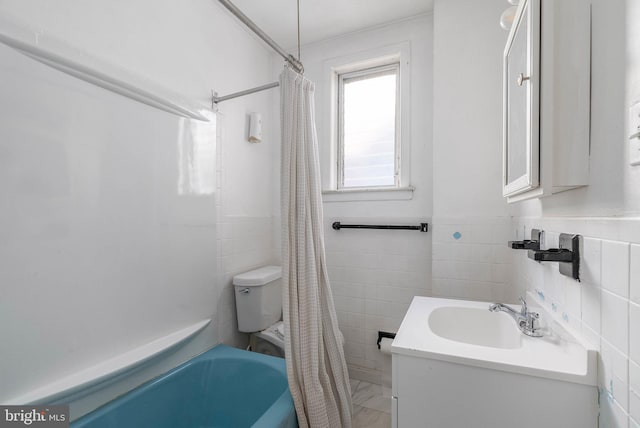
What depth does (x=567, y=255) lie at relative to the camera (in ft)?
2.36

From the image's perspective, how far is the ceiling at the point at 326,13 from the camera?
1764 millimetres

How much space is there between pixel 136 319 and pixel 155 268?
23 cm

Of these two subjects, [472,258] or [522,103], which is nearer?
[522,103]

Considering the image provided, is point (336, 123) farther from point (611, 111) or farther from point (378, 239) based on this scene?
point (611, 111)

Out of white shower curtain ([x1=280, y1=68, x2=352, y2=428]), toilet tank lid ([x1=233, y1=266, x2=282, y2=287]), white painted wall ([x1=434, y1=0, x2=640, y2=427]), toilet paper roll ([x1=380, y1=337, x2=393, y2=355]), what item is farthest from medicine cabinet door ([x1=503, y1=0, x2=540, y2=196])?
toilet tank lid ([x1=233, y1=266, x2=282, y2=287])

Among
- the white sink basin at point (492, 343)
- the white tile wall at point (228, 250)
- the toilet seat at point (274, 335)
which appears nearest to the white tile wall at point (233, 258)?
the white tile wall at point (228, 250)

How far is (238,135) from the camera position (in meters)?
1.92

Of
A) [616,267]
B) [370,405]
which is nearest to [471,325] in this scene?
[616,267]

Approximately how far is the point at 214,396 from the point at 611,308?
162 centimetres

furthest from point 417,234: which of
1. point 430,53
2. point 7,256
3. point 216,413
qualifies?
point 7,256

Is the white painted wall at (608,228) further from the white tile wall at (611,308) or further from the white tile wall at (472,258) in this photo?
the white tile wall at (472,258)

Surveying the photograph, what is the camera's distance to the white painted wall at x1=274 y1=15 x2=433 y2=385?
1.86 metres

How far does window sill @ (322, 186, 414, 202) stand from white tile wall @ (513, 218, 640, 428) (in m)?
1.11

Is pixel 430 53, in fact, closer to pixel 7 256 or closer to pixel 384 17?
pixel 384 17
